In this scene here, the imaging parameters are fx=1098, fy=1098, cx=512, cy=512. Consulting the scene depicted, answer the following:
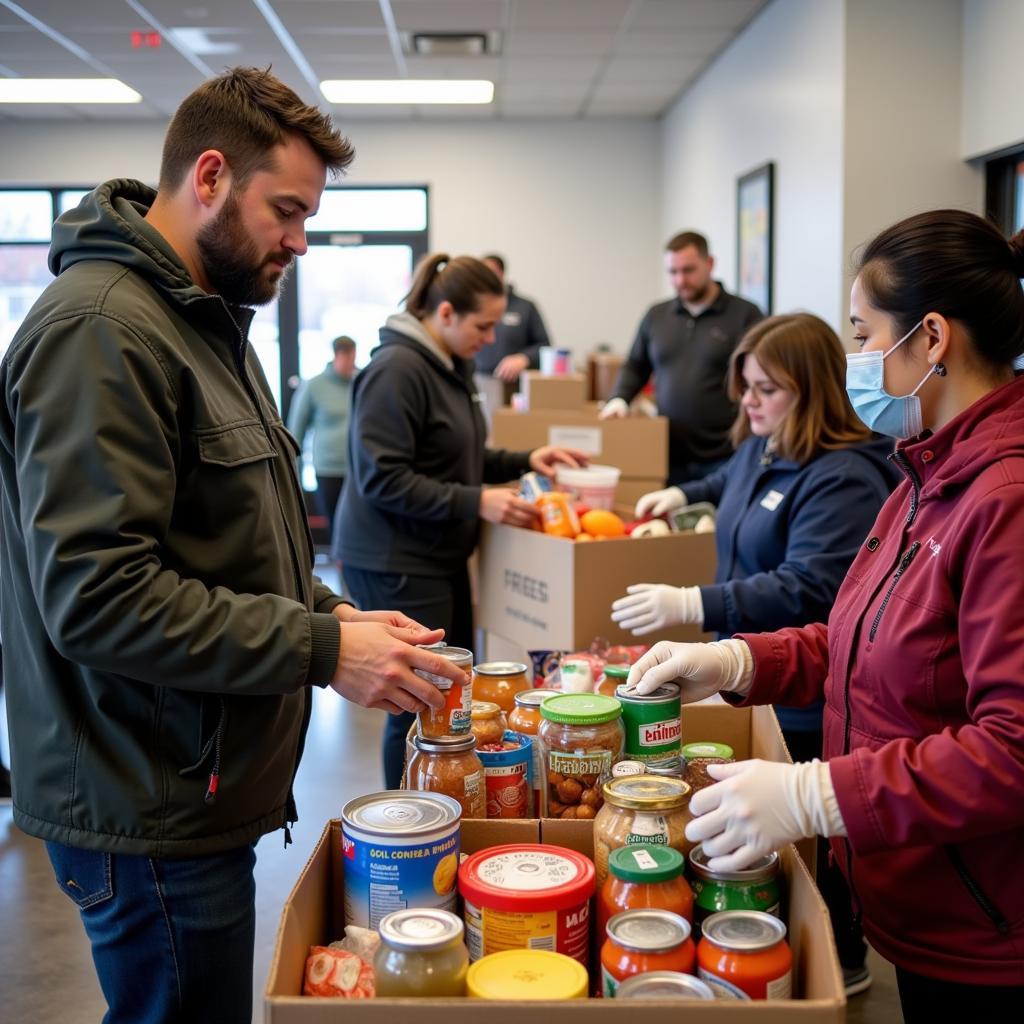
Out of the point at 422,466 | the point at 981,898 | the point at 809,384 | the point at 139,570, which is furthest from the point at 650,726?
the point at 422,466

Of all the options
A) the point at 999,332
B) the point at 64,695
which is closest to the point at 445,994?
the point at 64,695

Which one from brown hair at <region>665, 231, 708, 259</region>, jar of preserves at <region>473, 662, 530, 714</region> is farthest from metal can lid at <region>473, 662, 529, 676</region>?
brown hair at <region>665, 231, 708, 259</region>

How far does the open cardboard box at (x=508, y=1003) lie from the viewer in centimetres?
92

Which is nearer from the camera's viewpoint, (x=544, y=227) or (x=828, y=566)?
(x=828, y=566)

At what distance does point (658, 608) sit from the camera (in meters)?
2.21

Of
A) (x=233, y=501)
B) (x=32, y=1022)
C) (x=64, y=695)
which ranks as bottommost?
(x=32, y=1022)

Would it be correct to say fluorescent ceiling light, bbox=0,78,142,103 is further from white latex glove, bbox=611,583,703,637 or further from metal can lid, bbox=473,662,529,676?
metal can lid, bbox=473,662,529,676

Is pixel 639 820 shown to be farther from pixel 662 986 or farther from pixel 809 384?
pixel 809 384

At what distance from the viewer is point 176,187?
1.46m

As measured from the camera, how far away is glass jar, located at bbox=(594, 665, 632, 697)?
165 centimetres

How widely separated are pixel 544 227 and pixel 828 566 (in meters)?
6.66

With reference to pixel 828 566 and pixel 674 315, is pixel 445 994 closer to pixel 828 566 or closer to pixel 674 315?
pixel 828 566

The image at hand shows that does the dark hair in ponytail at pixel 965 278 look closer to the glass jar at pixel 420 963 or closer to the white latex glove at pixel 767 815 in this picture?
the white latex glove at pixel 767 815

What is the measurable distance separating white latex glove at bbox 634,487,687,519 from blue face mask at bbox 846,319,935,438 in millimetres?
1695
